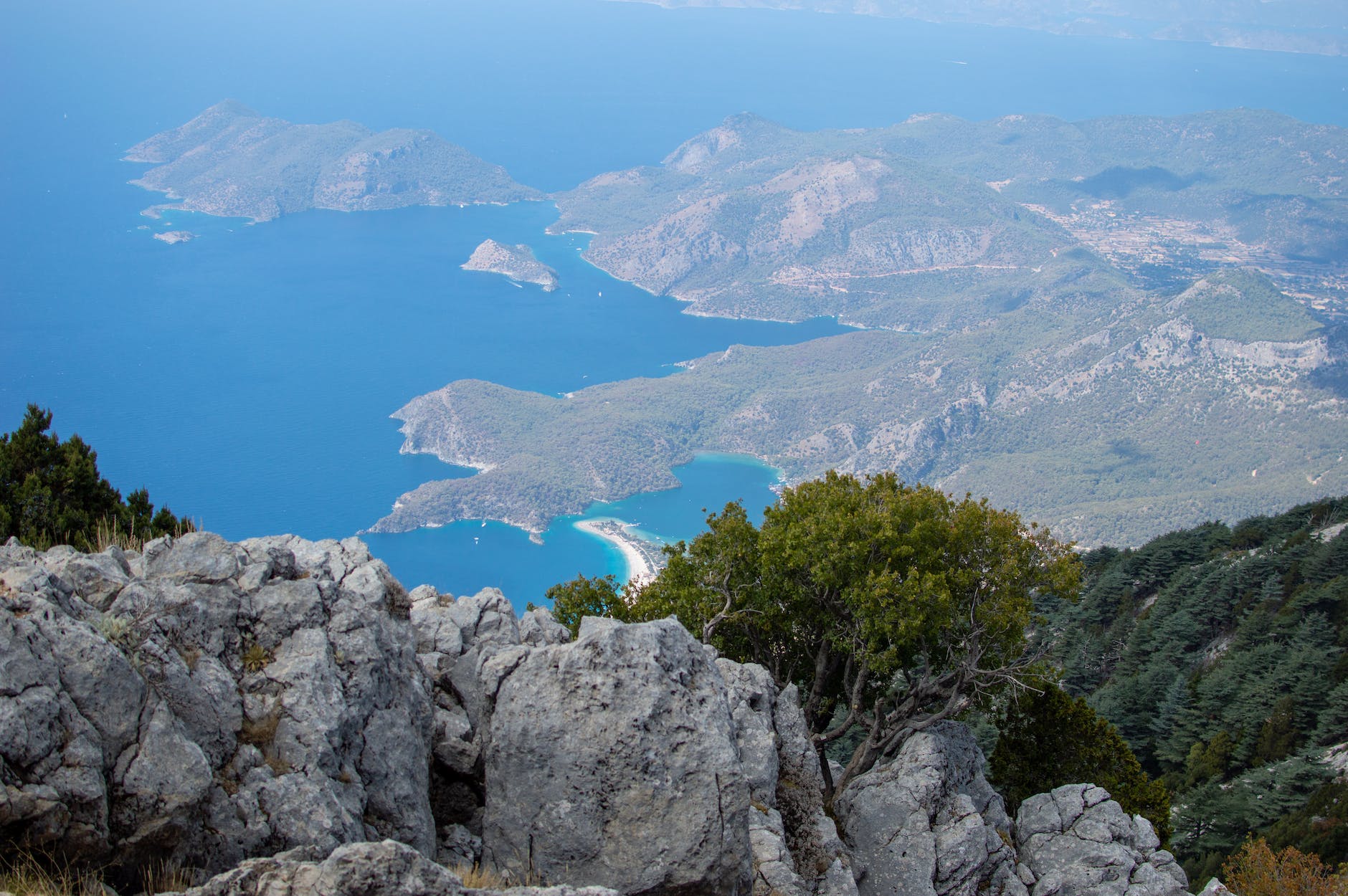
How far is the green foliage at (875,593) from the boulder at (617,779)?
426 inches

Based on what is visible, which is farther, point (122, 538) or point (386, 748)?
point (122, 538)

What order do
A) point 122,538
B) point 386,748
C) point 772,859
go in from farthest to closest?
point 122,538 → point 772,859 → point 386,748

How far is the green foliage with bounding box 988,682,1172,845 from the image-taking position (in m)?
33.3

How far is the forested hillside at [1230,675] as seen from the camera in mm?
49875

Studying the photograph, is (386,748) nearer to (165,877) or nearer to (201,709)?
(201,709)

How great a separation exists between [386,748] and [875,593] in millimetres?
14877

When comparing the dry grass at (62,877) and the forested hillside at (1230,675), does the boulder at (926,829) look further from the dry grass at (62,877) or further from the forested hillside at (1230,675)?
the forested hillside at (1230,675)

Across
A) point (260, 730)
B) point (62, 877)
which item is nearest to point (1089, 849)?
point (260, 730)

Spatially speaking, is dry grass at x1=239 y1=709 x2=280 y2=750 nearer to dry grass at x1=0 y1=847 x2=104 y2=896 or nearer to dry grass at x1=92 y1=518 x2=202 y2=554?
dry grass at x1=0 y1=847 x2=104 y2=896

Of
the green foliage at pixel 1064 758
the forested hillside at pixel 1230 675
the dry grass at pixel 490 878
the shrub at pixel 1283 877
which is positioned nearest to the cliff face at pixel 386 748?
the dry grass at pixel 490 878

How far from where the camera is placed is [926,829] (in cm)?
2495

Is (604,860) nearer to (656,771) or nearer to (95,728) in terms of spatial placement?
(656,771)

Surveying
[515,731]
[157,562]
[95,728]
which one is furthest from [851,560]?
[95,728]

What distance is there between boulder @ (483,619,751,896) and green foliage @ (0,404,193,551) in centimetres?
1515
